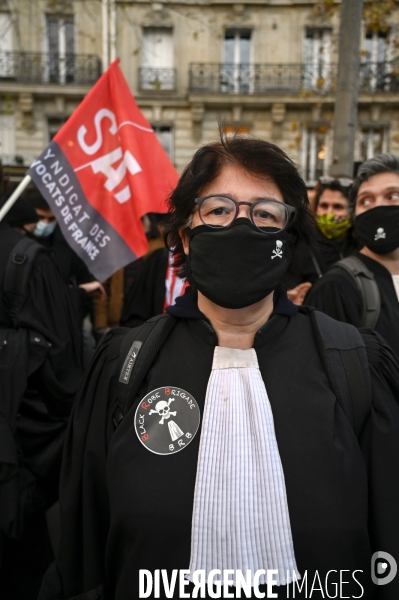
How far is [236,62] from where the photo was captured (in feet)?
66.2

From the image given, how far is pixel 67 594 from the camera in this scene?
5.97ft

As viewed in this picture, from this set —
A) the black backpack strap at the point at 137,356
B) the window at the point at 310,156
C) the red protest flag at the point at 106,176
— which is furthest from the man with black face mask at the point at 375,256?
the window at the point at 310,156

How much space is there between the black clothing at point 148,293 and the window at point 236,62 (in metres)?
17.5

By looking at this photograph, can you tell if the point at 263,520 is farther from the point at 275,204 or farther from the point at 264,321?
the point at 275,204

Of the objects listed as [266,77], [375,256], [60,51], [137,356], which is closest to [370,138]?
[266,77]

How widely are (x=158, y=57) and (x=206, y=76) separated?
176cm

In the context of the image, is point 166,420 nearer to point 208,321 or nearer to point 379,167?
point 208,321

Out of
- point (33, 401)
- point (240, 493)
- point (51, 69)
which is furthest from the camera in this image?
point (51, 69)

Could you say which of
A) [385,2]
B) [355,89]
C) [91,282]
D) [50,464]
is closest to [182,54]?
[385,2]

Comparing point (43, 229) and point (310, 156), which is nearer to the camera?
point (43, 229)

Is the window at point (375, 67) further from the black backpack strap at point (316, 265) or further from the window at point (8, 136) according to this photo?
the black backpack strap at point (316, 265)

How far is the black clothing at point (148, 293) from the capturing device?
4070 millimetres

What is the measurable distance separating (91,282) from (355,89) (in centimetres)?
316

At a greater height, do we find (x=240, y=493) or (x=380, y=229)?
(x=380, y=229)
